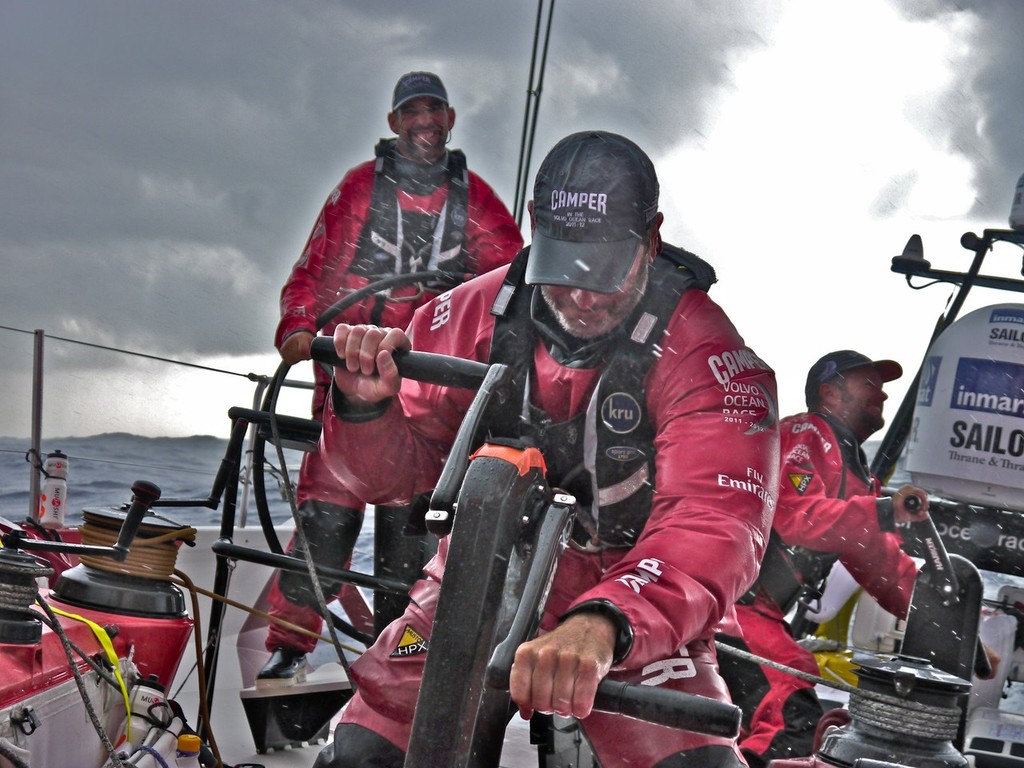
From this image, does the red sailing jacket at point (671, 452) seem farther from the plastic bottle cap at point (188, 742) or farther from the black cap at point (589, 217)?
the plastic bottle cap at point (188, 742)

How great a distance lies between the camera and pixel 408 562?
3.35 m

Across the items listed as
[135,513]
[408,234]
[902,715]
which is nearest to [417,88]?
[408,234]

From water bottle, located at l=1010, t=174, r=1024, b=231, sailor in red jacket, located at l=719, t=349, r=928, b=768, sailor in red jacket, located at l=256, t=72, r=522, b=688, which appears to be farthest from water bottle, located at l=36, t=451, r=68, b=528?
water bottle, located at l=1010, t=174, r=1024, b=231

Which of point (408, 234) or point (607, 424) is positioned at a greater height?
point (408, 234)

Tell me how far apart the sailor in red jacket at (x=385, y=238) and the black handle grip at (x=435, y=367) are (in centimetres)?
195

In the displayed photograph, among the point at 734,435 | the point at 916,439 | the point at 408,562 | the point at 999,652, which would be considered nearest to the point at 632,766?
the point at 734,435

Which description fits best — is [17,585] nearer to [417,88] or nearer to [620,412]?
[620,412]

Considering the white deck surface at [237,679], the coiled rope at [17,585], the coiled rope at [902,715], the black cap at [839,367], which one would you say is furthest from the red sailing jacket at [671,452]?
the black cap at [839,367]

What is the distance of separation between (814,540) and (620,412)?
223cm

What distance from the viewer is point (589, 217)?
1.76 meters

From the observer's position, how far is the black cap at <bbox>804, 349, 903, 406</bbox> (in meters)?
4.29

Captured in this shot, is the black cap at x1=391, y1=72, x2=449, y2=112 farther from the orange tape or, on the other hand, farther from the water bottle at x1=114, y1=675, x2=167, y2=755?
the orange tape

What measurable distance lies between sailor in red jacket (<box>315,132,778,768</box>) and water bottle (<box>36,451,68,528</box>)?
2.48 metres

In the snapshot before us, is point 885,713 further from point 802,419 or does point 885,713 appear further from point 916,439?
point 916,439
